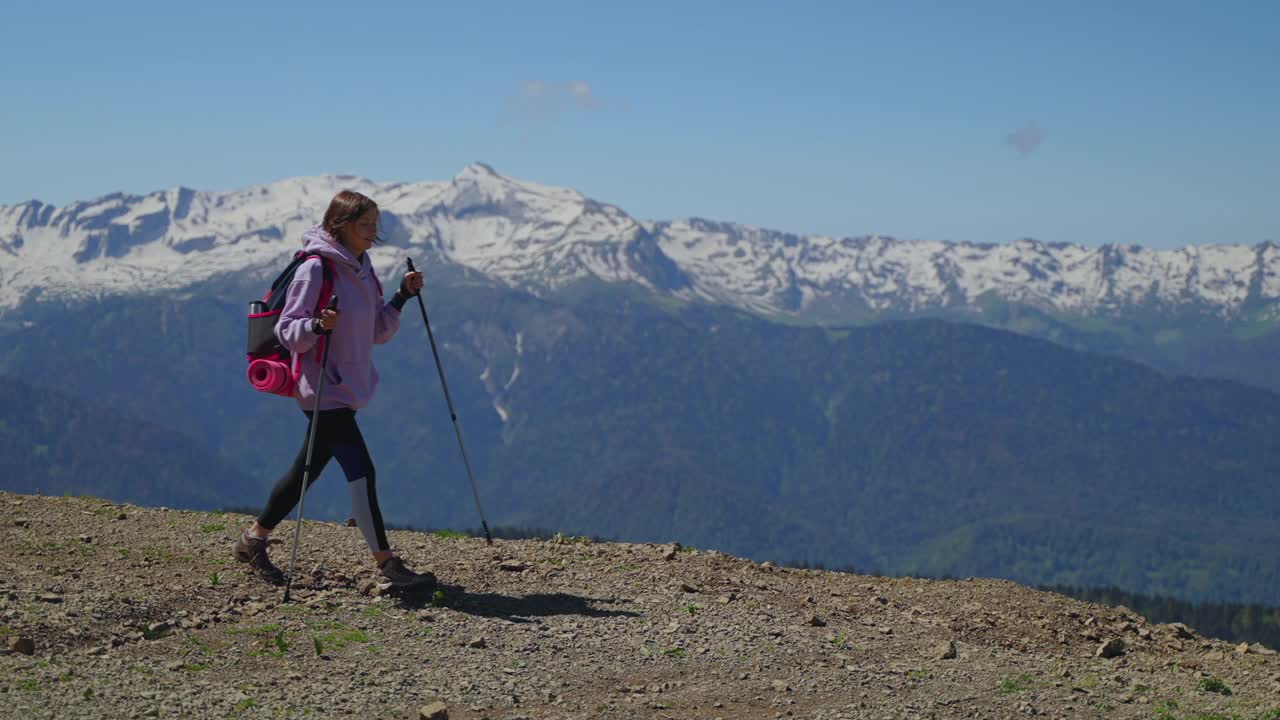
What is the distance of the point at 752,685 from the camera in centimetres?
1249

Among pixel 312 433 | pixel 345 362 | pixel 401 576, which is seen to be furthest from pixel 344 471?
pixel 401 576

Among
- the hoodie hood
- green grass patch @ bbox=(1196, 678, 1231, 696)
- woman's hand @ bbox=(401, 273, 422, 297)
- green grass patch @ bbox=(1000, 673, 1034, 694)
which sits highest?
the hoodie hood

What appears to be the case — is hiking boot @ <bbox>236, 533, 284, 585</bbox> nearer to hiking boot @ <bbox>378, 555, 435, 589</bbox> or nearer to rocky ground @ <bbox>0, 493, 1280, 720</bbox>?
rocky ground @ <bbox>0, 493, 1280, 720</bbox>

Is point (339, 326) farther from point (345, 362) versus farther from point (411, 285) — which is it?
point (411, 285)

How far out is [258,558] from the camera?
14.9m

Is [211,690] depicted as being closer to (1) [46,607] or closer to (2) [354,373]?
(1) [46,607]

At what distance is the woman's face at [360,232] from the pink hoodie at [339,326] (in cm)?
12

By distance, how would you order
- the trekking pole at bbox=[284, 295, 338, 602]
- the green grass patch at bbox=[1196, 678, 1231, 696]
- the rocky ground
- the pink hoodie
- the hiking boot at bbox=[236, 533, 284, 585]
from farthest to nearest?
the hiking boot at bbox=[236, 533, 284, 585] → the pink hoodie → the trekking pole at bbox=[284, 295, 338, 602] → the green grass patch at bbox=[1196, 678, 1231, 696] → the rocky ground

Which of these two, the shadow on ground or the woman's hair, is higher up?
the woman's hair

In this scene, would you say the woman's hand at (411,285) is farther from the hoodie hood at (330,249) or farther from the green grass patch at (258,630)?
the green grass patch at (258,630)

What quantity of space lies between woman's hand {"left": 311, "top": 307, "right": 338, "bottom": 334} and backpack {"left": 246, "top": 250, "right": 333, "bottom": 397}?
0.36 metres

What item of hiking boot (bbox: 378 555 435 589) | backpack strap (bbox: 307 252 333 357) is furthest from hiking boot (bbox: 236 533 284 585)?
backpack strap (bbox: 307 252 333 357)

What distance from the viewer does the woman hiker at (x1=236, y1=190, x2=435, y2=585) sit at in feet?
46.4

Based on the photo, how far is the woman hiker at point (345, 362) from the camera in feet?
46.4
